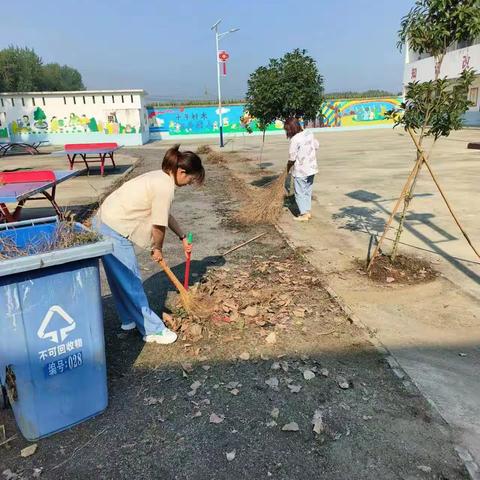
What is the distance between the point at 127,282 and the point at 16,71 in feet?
155

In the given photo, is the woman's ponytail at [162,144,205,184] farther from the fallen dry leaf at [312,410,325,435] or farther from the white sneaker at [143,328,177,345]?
the fallen dry leaf at [312,410,325,435]

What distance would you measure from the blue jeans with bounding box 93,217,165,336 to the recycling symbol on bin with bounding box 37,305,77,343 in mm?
699

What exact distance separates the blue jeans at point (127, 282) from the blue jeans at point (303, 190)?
4421 millimetres

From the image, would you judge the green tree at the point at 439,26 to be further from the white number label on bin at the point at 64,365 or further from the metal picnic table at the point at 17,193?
the metal picnic table at the point at 17,193

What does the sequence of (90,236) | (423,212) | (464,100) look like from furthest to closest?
(423,212), (464,100), (90,236)

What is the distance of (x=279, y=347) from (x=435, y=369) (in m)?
1.17

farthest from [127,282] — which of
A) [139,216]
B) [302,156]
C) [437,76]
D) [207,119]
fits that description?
[207,119]

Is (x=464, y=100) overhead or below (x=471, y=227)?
overhead

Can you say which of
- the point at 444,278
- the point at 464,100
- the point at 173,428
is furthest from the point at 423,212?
the point at 173,428

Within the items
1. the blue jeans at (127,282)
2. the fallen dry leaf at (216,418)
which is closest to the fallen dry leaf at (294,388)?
the fallen dry leaf at (216,418)

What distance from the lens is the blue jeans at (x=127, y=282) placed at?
3160 mm

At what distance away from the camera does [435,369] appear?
10.2ft

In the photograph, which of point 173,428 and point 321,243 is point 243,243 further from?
point 173,428

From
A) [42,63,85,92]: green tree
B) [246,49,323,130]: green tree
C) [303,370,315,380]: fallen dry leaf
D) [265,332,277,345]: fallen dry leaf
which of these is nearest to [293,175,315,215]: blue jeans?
[246,49,323,130]: green tree
